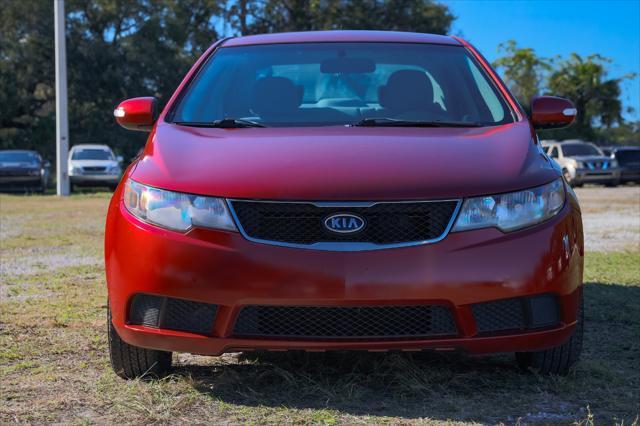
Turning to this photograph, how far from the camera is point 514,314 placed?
3.05 metres

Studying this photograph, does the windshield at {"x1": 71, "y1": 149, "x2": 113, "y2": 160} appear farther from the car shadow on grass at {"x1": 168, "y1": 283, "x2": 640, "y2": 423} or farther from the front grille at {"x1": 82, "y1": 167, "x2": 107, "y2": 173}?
the car shadow on grass at {"x1": 168, "y1": 283, "x2": 640, "y2": 423}

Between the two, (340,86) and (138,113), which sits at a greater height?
(340,86)

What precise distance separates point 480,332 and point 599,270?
4.01 metres

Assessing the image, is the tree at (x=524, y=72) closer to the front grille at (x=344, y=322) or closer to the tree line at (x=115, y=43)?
the tree line at (x=115, y=43)

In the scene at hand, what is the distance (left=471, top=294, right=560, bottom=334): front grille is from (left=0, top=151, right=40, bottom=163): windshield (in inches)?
929

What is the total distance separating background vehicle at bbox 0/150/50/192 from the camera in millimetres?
24422

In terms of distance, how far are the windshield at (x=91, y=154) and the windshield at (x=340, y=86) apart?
75.7 feet

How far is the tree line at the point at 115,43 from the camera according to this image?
3784cm

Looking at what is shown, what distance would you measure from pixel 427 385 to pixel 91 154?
81.2 ft


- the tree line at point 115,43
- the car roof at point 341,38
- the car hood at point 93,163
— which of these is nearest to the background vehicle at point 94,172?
the car hood at point 93,163

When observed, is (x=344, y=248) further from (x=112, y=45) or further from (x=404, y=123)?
(x=112, y=45)

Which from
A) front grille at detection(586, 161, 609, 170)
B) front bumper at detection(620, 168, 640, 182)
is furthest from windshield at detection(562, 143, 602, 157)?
front bumper at detection(620, 168, 640, 182)

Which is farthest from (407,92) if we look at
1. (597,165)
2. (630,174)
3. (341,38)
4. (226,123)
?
(630,174)

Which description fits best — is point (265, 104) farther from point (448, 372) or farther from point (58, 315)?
point (58, 315)
